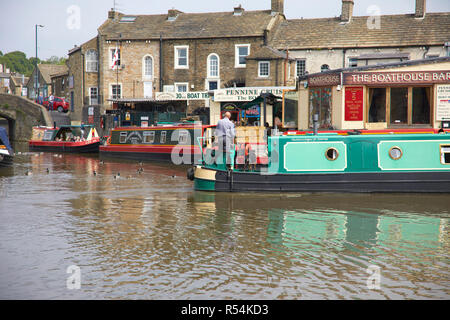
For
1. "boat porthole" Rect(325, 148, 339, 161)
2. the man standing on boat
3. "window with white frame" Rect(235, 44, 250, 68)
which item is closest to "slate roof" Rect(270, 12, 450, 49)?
"window with white frame" Rect(235, 44, 250, 68)

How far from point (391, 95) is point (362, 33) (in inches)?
964

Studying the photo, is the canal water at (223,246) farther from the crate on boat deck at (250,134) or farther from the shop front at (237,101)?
the shop front at (237,101)

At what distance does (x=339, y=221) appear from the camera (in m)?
11.9

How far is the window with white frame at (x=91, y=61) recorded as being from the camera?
46531 mm

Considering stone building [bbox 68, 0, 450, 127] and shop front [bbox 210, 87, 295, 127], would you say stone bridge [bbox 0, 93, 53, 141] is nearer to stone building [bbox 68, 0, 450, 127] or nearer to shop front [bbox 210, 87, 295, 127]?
stone building [bbox 68, 0, 450, 127]

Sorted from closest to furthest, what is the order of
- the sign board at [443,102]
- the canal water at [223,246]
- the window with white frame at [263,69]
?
the canal water at [223,246] < the sign board at [443,102] < the window with white frame at [263,69]

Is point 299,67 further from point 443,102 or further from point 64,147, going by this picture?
point 443,102

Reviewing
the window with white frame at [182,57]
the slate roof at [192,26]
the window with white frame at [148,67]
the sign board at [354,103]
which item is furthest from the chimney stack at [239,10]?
the sign board at [354,103]

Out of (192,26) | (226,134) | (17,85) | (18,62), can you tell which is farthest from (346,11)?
(18,62)

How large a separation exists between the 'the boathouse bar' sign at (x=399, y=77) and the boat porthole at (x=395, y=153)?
6.21 feet

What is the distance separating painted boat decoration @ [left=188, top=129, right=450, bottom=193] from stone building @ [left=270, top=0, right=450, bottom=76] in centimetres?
2069
